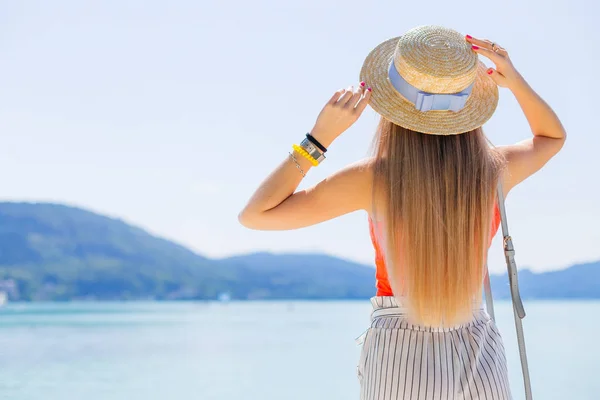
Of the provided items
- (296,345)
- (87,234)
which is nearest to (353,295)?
(87,234)

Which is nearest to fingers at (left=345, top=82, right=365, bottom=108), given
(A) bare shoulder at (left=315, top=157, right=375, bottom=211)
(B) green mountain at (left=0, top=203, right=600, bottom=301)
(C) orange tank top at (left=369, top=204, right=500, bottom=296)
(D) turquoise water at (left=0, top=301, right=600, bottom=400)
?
(A) bare shoulder at (left=315, top=157, right=375, bottom=211)

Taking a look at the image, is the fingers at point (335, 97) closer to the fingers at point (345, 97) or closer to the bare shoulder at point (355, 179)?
the fingers at point (345, 97)

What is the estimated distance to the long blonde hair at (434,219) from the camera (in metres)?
1.33

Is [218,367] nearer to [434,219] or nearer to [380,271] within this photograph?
[380,271]

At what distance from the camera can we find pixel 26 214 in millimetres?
62781

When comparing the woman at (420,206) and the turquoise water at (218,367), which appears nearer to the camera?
the woman at (420,206)

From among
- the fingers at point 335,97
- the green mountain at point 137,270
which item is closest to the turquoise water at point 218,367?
the fingers at point 335,97

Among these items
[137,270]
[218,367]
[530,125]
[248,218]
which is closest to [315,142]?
[248,218]

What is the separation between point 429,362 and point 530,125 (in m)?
0.61

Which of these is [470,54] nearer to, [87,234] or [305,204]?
[305,204]

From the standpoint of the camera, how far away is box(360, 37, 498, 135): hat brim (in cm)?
139

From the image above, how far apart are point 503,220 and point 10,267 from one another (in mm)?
64383

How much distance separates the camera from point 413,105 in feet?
4.67

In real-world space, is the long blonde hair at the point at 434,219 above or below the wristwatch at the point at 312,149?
below
